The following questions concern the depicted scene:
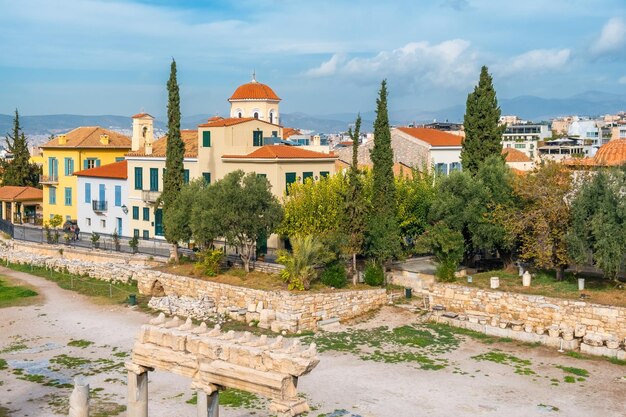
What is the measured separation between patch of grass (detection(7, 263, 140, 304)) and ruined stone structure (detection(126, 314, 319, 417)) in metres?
22.1

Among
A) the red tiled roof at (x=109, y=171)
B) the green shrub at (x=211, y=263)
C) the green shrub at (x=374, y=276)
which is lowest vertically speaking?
the green shrub at (x=374, y=276)

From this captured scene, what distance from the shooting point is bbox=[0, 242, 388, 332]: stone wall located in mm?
36875

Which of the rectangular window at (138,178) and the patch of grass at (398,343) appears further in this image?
the rectangular window at (138,178)

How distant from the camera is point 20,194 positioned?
6988 centimetres

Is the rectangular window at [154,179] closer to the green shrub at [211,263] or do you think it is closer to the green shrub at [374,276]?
the green shrub at [211,263]

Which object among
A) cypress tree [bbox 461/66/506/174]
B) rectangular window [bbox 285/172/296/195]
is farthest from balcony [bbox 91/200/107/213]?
cypress tree [bbox 461/66/506/174]

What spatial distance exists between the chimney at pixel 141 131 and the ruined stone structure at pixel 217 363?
4290 centimetres

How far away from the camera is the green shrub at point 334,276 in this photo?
130 ft

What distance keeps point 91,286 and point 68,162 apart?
75.1 ft

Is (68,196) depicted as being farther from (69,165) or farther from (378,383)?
(378,383)

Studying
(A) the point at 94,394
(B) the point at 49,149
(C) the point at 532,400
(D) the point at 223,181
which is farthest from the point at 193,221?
(B) the point at 49,149

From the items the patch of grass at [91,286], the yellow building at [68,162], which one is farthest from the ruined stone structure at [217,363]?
the yellow building at [68,162]

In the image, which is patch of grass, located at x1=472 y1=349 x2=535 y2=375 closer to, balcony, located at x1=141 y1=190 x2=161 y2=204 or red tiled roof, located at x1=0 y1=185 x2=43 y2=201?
balcony, located at x1=141 y1=190 x2=161 y2=204

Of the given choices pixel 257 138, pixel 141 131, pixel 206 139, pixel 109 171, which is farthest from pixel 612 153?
pixel 109 171
